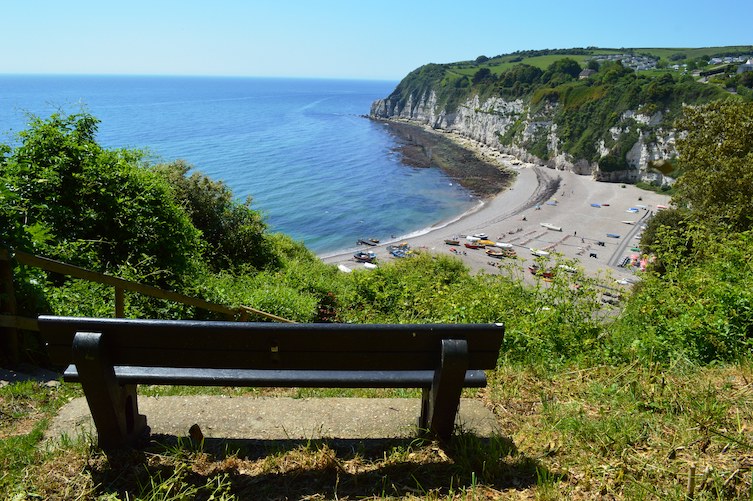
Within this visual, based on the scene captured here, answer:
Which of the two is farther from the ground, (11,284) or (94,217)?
(11,284)

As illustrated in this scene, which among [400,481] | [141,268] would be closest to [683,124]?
[141,268]

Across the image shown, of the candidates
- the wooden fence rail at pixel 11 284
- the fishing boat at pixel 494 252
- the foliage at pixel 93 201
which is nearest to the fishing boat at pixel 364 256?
the fishing boat at pixel 494 252

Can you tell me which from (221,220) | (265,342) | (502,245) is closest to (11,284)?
(265,342)

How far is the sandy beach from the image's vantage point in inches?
1633

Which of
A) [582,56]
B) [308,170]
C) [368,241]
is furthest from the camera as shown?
[582,56]

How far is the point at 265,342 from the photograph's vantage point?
8.21 feet

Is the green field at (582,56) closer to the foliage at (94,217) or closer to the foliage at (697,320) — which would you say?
the foliage at (94,217)

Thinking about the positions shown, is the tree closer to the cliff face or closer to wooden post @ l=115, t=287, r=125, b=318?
wooden post @ l=115, t=287, r=125, b=318

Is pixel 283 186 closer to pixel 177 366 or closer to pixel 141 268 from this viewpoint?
pixel 141 268

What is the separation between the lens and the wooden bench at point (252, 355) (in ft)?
8.03

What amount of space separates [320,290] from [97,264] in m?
6.96

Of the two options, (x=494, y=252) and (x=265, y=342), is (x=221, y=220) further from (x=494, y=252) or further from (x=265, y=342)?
(x=494, y=252)

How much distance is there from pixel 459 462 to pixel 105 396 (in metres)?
1.81

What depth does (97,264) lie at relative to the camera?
6.95m
